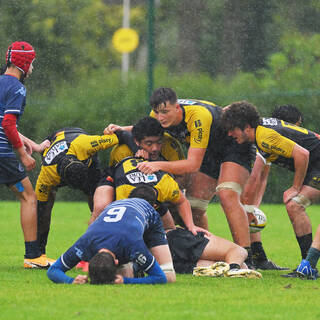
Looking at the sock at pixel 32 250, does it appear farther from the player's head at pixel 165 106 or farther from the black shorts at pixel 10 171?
the player's head at pixel 165 106

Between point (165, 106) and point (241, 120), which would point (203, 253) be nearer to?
point (241, 120)

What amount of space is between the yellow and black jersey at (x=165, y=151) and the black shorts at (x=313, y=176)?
1.29 m

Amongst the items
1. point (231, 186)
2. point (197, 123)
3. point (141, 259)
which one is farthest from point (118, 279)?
point (197, 123)

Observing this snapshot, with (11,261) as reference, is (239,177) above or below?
above

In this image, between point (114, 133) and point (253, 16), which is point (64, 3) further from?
point (114, 133)

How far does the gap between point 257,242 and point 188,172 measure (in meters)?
1.08

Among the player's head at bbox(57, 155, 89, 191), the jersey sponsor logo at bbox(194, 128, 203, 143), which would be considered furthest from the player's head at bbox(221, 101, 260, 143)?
the player's head at bbox(57, 155, 89, 191)

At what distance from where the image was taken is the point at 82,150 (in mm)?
7242

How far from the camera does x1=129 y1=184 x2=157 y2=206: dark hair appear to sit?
19.5 feet

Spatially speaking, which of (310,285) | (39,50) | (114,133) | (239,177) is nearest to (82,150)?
(114,133)

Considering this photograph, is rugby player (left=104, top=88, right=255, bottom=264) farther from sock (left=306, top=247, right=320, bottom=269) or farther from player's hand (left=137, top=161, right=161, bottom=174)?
sock (left=306, top=247, right=320, bottom=269)

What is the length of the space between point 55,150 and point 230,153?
5.32 feet

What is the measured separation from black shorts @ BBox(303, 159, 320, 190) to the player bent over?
245 cm

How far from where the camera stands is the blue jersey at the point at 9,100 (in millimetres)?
6789
